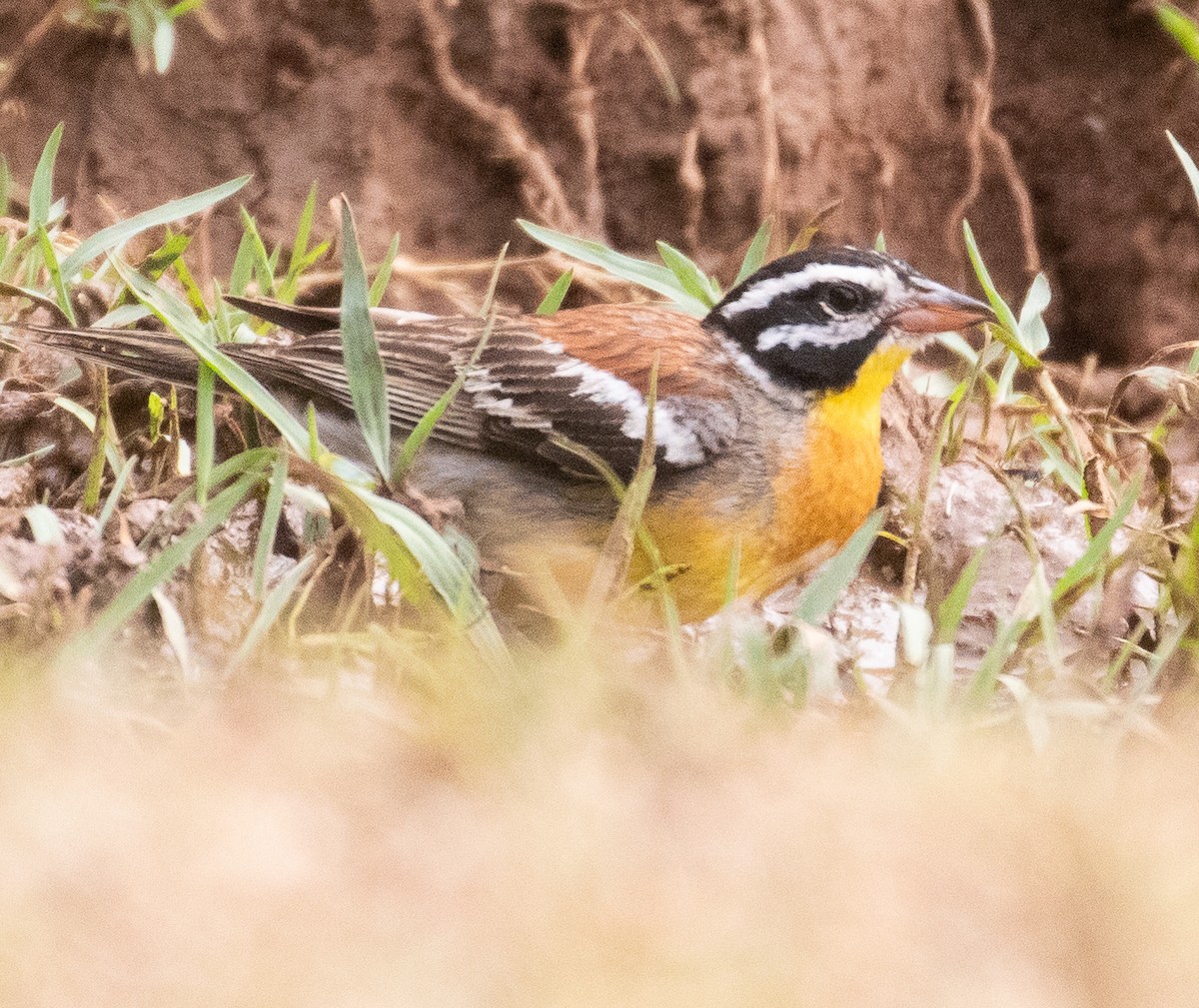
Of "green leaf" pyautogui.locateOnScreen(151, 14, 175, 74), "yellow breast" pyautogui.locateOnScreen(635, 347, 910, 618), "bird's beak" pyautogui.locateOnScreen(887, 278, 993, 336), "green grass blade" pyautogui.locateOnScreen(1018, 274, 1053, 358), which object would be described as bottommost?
"yellow breast" pyautogui.locateOnScreen(635, 347, 910, 618)

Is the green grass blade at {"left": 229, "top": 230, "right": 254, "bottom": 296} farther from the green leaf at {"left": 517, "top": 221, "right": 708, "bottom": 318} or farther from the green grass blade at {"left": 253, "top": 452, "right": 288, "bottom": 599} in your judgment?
the green grass blade at {"left": 253, "top": 452, "right": 288, "bottom": 599}

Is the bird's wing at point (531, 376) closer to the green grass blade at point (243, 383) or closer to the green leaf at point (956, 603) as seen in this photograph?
the green grass blade at point (243, 383)

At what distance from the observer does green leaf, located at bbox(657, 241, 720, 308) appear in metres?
4.41

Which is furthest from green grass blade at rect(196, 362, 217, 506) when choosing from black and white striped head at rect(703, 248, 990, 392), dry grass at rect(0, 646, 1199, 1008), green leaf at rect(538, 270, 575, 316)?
black and white striped head at rect(703, 248, 990, 392)

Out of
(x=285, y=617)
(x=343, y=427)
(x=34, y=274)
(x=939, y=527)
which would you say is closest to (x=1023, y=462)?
(x=939, y=527)

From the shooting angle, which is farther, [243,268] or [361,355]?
[243,268]

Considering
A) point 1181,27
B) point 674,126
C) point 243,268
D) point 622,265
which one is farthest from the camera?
point 674,126

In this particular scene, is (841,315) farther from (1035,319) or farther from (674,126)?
(674,126)

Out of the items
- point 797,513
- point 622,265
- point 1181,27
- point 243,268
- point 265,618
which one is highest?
point 1181,27

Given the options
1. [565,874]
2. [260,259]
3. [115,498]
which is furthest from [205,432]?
[565,874]

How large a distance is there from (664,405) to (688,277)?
97 cm

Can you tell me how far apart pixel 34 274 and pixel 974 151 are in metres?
3.90

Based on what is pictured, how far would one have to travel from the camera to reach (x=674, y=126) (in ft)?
20.3

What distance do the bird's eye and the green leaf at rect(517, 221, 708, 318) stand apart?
2.08 ft
